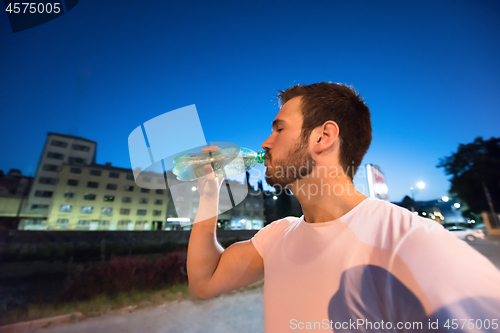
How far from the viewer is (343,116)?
0.99 meters

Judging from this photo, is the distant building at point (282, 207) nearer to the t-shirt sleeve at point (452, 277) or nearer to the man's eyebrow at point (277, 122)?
the man's eyebrow at point (277, 122)

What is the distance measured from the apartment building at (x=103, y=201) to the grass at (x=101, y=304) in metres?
22.1

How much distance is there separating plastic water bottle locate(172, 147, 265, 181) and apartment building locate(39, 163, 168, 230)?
2546 centimetres

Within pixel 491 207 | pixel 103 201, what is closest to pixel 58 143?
pixel 103 201

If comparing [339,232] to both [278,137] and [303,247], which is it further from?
[278,137]

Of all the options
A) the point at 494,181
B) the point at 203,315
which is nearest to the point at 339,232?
the point at 203,315

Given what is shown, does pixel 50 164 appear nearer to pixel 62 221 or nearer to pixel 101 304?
pixel 62 221

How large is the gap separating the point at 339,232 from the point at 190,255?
0.79 meters

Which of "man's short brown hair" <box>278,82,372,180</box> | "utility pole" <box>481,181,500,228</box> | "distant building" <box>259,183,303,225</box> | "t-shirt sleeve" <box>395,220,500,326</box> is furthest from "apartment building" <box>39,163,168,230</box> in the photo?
"utility pole" <box>481,181,500,228</box>

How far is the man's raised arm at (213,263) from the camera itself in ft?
3.55

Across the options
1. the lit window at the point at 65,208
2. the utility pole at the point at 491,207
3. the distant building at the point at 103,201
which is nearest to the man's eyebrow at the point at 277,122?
the utility pole at the point at 491,207

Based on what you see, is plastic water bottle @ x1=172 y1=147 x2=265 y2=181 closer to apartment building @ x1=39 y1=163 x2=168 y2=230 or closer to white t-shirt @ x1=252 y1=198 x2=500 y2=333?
white t-shirt @ x1=252 y1=198 x2=500 y2=333

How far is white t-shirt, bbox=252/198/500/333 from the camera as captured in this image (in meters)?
0.43

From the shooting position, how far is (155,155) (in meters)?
1.53
